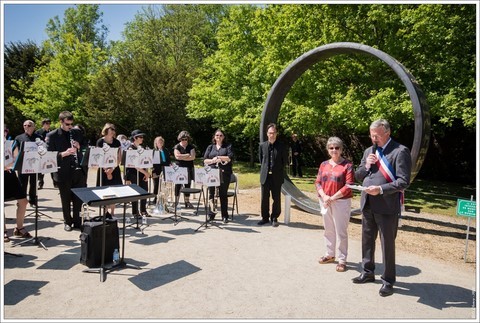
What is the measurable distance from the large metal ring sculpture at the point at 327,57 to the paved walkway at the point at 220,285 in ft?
6.23

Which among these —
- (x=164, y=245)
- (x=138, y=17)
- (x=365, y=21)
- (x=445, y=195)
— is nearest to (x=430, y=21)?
(x=365, y=21)

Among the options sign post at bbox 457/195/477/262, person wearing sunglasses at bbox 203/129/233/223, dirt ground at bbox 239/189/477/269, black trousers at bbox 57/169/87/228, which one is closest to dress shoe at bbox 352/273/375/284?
A: dirt ground at bbox 239/189/477/269

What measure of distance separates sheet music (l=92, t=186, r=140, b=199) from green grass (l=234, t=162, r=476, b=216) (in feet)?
19.9

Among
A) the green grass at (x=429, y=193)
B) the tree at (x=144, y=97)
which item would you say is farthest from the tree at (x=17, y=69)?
the green grass at (x=429, y=193)

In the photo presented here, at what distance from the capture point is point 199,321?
3.45 metres

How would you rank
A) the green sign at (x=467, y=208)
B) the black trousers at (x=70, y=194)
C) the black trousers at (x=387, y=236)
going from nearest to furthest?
the black trousers at (x=387, y=236) → the green sign at (x=467, y=208) → the black trousers at (x=70, y=194)

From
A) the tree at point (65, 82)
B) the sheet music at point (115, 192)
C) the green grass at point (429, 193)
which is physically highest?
the tree at point (65, 82)

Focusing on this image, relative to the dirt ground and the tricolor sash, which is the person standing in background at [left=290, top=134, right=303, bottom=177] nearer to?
the dirt ground

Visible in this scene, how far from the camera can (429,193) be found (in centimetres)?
1240

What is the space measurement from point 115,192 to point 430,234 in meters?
6.16

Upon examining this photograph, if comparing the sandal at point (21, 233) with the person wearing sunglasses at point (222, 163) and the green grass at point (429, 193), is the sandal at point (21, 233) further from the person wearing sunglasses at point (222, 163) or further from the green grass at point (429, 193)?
the green grass at point (429, 193)

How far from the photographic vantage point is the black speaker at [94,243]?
4.72 metres

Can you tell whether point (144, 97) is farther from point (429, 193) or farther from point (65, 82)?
point (429, 193)

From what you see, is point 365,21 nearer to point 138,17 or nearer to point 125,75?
point 125,75
